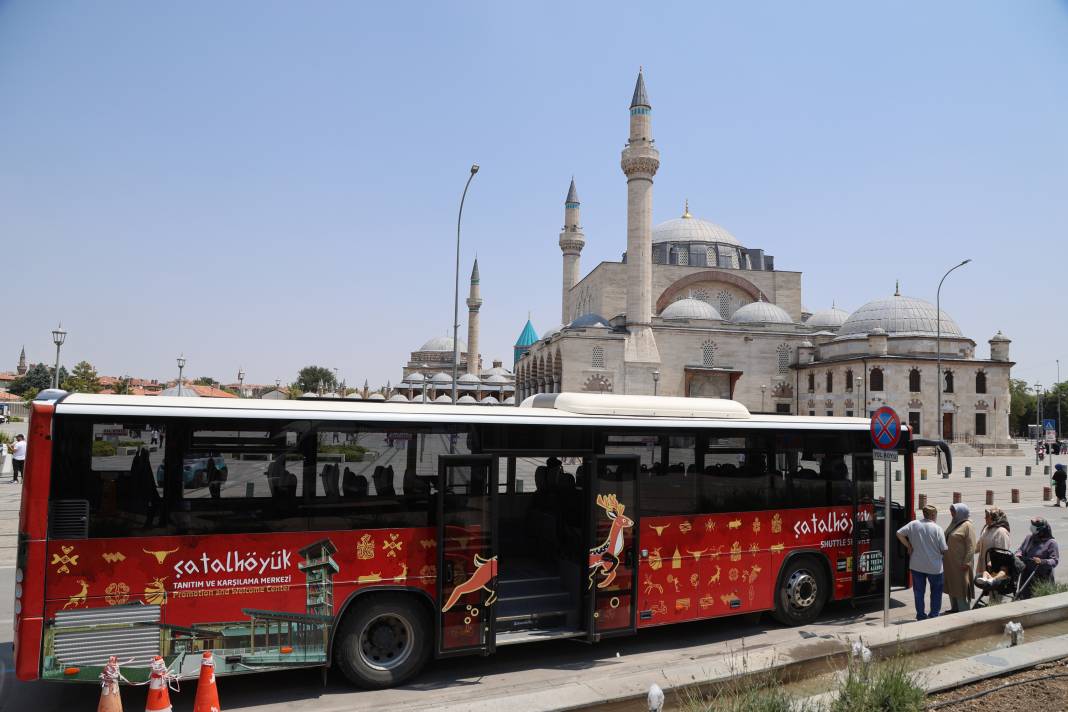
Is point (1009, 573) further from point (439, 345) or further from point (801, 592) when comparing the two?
point (439, 345)

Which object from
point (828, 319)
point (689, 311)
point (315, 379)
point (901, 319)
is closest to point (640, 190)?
point (689, 311)

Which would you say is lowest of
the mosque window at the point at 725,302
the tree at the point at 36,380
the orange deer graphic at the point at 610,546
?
the orange deer graphic at the point at 610,546

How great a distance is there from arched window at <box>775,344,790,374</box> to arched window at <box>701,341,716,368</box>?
567 cm

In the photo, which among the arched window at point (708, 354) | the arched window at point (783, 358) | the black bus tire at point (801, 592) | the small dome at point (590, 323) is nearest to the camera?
the black bus tire at point (801, 592)

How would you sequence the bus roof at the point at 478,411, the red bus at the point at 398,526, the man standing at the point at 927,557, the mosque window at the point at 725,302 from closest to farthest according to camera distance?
the red bus at the point at 398,526
the bus roof at the point at 478,411
the man standing at the point at 927,557
the mosque window at the point at 725,302

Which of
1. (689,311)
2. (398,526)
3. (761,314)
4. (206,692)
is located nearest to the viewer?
(206,692)

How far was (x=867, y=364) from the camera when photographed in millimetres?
47625

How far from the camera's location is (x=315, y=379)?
328ft

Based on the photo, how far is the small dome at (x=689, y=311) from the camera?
5591 cm

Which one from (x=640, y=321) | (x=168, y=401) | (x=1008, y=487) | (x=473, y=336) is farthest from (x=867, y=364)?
(x=168, y=401)

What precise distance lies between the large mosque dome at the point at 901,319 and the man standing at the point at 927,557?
153 ft

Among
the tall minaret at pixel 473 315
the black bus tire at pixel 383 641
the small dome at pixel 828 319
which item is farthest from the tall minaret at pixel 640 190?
the black bus tire at pixel 383 641

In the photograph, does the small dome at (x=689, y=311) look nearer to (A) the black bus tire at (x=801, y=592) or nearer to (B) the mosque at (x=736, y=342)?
(B) the mosque at (x=736, y=342)

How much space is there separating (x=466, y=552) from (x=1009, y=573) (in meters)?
6.01
